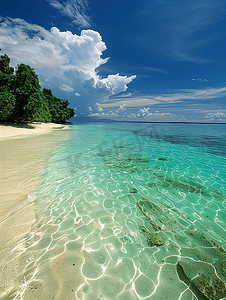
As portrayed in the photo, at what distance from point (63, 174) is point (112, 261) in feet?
16.4

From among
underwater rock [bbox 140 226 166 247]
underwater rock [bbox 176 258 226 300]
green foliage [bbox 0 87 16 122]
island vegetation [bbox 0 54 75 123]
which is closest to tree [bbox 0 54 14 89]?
island vegetation [bbox 0 54 75 123]

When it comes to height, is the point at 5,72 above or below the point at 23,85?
above

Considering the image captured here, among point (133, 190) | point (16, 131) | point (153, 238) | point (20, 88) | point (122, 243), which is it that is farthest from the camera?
point (20, 88)

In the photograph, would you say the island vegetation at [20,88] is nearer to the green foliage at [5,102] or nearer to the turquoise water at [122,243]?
the green foliage at [5,102]

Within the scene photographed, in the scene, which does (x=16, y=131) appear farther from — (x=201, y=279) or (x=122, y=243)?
(x=201, y=279)

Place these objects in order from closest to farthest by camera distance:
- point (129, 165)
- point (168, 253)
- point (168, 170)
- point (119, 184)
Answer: point (168, 253)
point (119, 184)
point (168, 170)
point (129, 165)

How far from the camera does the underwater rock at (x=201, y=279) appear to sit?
2.13 m

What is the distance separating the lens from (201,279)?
2344mm

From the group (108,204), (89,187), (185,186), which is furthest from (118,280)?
(185,186)

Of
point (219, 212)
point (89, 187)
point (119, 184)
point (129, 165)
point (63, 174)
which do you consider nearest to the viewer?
point (219, 212)

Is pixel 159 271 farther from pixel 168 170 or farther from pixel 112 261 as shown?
pixel 168 170

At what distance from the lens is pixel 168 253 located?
113 inches

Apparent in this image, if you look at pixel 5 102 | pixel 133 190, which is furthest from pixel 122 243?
pixel 5 102

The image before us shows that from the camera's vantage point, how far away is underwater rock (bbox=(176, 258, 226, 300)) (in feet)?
7.00
